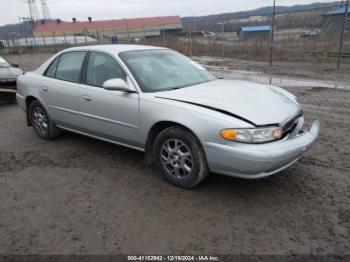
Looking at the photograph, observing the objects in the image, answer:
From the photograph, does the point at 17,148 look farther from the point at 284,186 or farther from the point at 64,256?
the point at 284,186

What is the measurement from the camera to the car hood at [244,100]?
345 cm

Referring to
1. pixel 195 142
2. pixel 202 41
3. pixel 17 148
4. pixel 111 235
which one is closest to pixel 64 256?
pixel 111 235

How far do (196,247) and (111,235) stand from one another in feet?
2.60

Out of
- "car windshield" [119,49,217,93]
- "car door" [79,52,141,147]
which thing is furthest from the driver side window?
"car windshield" [119,49,217,93]

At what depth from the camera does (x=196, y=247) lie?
9.44ft

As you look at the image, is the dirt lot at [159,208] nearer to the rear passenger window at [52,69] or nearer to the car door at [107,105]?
the car door at [107,105]

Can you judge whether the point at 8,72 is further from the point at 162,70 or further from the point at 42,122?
the point at 162,70

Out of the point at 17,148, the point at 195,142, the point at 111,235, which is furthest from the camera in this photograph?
the point at 17,148

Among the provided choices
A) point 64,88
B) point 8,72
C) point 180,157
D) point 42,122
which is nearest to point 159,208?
point 180,157

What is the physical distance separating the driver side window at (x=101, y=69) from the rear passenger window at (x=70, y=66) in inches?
8.9

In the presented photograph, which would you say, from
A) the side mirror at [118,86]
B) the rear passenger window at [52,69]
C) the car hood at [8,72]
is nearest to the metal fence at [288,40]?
the car hood at [8,72]

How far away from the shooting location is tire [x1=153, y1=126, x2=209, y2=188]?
3605 millimetres

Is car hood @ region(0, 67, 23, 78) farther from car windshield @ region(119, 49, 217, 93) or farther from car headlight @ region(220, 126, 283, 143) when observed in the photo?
car headlight @ region(220, 126, 283, 143)

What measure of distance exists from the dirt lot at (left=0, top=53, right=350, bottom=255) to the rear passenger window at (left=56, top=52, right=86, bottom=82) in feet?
3.88
